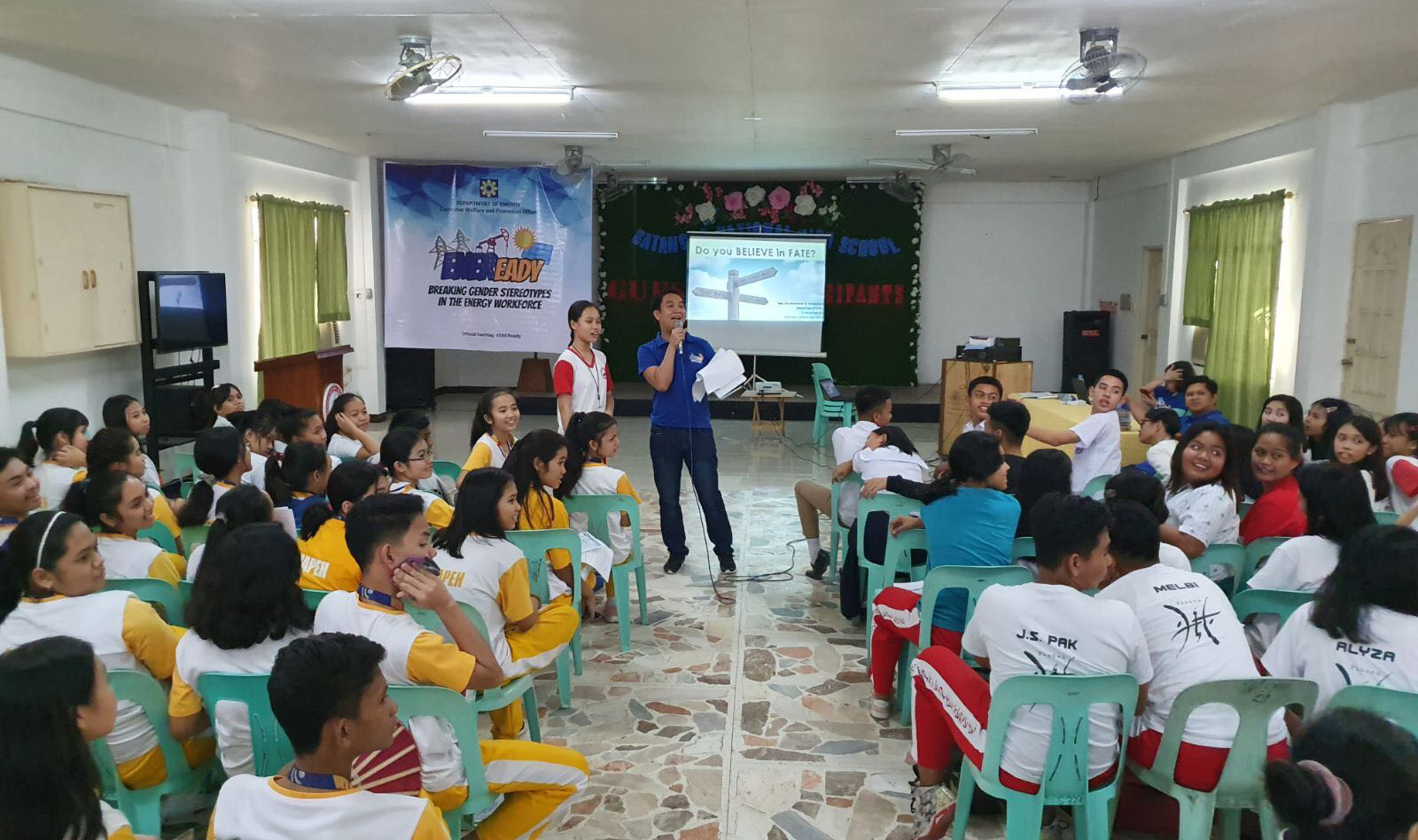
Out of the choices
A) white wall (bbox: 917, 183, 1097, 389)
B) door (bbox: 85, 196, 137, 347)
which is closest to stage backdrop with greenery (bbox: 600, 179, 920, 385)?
white wall (bbox: 917, 183, 1097, 389)

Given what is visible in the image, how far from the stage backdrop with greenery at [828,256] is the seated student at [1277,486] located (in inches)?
334

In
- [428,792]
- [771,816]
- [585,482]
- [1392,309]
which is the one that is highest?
[1392,309]

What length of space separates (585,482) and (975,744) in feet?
7.18

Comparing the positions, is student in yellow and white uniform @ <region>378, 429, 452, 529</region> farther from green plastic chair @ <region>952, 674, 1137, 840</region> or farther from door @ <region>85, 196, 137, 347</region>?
door @ <region>85, 196, 137, 347</region>

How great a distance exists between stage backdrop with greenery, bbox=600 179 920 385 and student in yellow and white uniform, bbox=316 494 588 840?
384 inches

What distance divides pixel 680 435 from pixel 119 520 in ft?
8.89

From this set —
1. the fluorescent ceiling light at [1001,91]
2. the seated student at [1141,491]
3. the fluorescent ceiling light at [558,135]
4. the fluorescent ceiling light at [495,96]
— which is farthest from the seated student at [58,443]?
the fluorescent ceiling light at [1001,91]

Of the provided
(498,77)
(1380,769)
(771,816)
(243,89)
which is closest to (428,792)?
(771,816)

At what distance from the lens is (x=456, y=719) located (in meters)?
2.11

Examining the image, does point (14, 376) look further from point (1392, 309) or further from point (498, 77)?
point (1392, 309)

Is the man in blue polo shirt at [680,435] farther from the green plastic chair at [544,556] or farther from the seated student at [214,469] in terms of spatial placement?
the seated student at [214,469]

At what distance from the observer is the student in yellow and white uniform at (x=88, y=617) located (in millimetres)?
2227

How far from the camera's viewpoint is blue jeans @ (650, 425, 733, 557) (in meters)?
5.06

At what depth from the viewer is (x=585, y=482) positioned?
4148 mm
